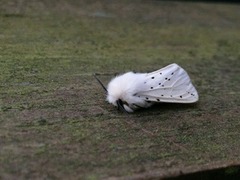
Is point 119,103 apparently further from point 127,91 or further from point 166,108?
point 166,108

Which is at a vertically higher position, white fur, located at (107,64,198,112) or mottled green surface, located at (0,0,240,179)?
white fur, located at (107,64,198,112)

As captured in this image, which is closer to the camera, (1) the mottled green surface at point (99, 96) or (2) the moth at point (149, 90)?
(1) the mottled green surface at point (99, 96)

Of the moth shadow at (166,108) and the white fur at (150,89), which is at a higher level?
the white fur at (150,89)

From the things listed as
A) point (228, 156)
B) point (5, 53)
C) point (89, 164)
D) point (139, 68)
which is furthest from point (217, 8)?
point (89, 164)

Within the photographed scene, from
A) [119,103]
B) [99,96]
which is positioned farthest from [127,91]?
[99,96]

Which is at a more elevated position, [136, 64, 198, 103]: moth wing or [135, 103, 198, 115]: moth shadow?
[136, 64, 198, 103]: moth wing

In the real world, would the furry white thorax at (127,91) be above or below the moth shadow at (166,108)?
above

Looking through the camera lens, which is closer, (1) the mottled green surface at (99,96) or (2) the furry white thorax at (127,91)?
(1) the mottled green surface at (99,96)

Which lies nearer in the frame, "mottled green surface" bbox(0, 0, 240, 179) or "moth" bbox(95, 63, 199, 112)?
"mottled green surface" bbox(0, 0, 240, 179)
